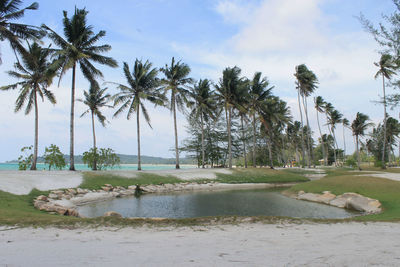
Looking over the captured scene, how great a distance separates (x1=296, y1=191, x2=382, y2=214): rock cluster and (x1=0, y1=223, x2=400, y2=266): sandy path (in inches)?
333

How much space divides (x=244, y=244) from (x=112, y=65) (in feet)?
89.2

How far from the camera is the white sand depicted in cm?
1574

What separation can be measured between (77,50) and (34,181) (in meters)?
14.4

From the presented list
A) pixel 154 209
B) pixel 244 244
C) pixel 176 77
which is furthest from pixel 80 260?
pixel 176 77

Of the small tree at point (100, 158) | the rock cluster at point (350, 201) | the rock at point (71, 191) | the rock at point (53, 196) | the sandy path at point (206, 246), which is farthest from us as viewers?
the small tree at point (100, 158)

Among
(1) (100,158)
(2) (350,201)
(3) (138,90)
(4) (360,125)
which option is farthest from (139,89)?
(4) (360,125)

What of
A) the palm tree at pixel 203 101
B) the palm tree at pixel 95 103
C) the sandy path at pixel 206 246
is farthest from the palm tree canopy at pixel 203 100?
the sandy path at pixel 206 246

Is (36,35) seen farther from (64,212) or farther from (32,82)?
(64,212)

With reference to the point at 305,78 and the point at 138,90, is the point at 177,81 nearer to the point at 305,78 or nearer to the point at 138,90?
the point at 138,90

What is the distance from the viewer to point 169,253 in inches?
217

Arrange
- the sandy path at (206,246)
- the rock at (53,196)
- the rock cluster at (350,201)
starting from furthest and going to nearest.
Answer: the rock at (53,196) < the rock cluster at (350,201) < the sandy path at (206,246)

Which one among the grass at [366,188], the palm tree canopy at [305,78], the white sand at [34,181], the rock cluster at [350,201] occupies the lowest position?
the rock cluster at [350,201]

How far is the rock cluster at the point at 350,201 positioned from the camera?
50.2 feet

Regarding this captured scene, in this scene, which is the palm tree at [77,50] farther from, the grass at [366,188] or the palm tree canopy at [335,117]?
the palm tree canopy at [335,117]
